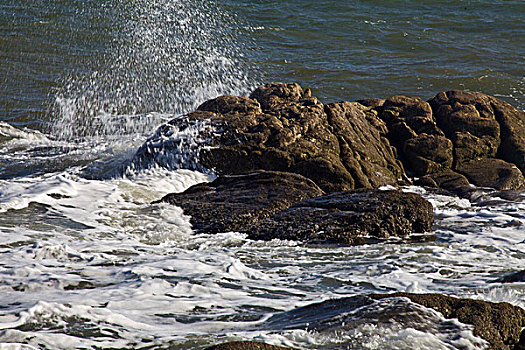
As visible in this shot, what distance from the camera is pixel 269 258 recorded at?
497 cm

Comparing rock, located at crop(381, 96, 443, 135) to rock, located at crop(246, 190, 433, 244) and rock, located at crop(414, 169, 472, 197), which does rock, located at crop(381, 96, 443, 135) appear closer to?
rock, located at crop(414, 169, 472, 197)

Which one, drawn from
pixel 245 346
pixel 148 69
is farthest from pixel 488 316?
pixel 148 69

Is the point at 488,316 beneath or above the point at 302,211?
above

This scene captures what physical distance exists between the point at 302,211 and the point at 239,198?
761 millimetres

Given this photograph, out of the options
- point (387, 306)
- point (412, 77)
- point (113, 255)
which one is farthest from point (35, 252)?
point (412, 77)

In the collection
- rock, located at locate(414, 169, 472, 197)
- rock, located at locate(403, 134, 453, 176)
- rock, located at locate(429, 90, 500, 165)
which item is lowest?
rock, located at locate(414, 169, 472, 197)

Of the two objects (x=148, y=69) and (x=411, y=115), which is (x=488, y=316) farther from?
(x=148, y=69)

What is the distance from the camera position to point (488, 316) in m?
3.11

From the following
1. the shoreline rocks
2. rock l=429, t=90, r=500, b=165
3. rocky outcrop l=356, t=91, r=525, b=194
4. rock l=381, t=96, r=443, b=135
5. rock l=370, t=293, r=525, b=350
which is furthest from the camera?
rock l=381, t=96, r=443, b=135

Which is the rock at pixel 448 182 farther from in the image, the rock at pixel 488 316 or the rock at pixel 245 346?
the rock at pixel 245 346

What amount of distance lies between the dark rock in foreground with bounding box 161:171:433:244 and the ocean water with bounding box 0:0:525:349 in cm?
20

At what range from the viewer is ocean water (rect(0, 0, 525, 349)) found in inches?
135

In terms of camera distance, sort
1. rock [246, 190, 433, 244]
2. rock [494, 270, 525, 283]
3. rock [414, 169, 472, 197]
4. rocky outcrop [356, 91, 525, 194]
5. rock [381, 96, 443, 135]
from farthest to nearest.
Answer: rock [381, 96, 443, 135]
rocky outcrop [356, 91, 525, 194]
rock [414, 169, 472, 197]
rock [246, 190, 433, 244]
rock [494, 270, 525, 283]

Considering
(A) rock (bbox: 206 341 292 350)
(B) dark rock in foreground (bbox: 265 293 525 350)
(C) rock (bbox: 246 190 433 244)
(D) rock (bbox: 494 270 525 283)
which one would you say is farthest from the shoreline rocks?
(A) rock (bbox: 206 341 292 350)
